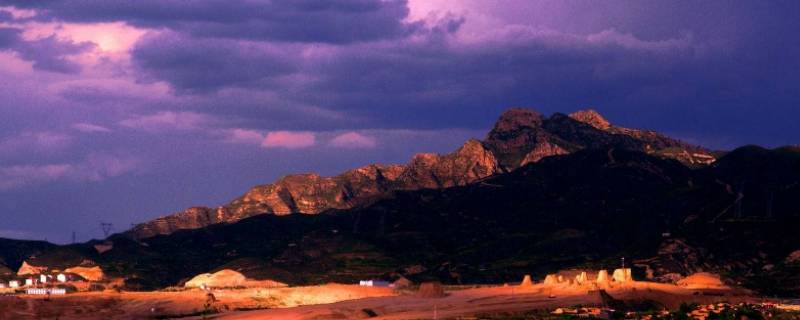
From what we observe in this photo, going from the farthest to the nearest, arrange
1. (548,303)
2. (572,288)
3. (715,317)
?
(572,288), (548,303), (715,317)

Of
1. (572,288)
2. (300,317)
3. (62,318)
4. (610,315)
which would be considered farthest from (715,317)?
(62,318)

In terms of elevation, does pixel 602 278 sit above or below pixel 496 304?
above

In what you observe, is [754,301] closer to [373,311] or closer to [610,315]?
[610,315]

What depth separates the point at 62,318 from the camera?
198 metres

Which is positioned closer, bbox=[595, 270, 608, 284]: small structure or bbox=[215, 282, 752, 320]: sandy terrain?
bbox=[215, 282, 752, 320]: sandy terrain

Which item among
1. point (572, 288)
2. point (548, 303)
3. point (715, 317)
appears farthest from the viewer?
point (572, 288)

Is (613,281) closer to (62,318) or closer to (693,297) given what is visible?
(693,297)

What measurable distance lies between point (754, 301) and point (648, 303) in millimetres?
16210

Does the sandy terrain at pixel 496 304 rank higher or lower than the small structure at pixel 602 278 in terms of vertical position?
lower

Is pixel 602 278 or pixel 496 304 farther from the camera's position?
pixel 602 278

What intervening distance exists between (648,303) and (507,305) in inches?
768

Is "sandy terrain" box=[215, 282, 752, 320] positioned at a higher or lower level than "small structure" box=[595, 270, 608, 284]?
lower

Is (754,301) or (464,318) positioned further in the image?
(754,301)

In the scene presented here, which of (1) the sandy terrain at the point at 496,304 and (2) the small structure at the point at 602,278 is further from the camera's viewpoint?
(2) the small structure at the point at 602,278
